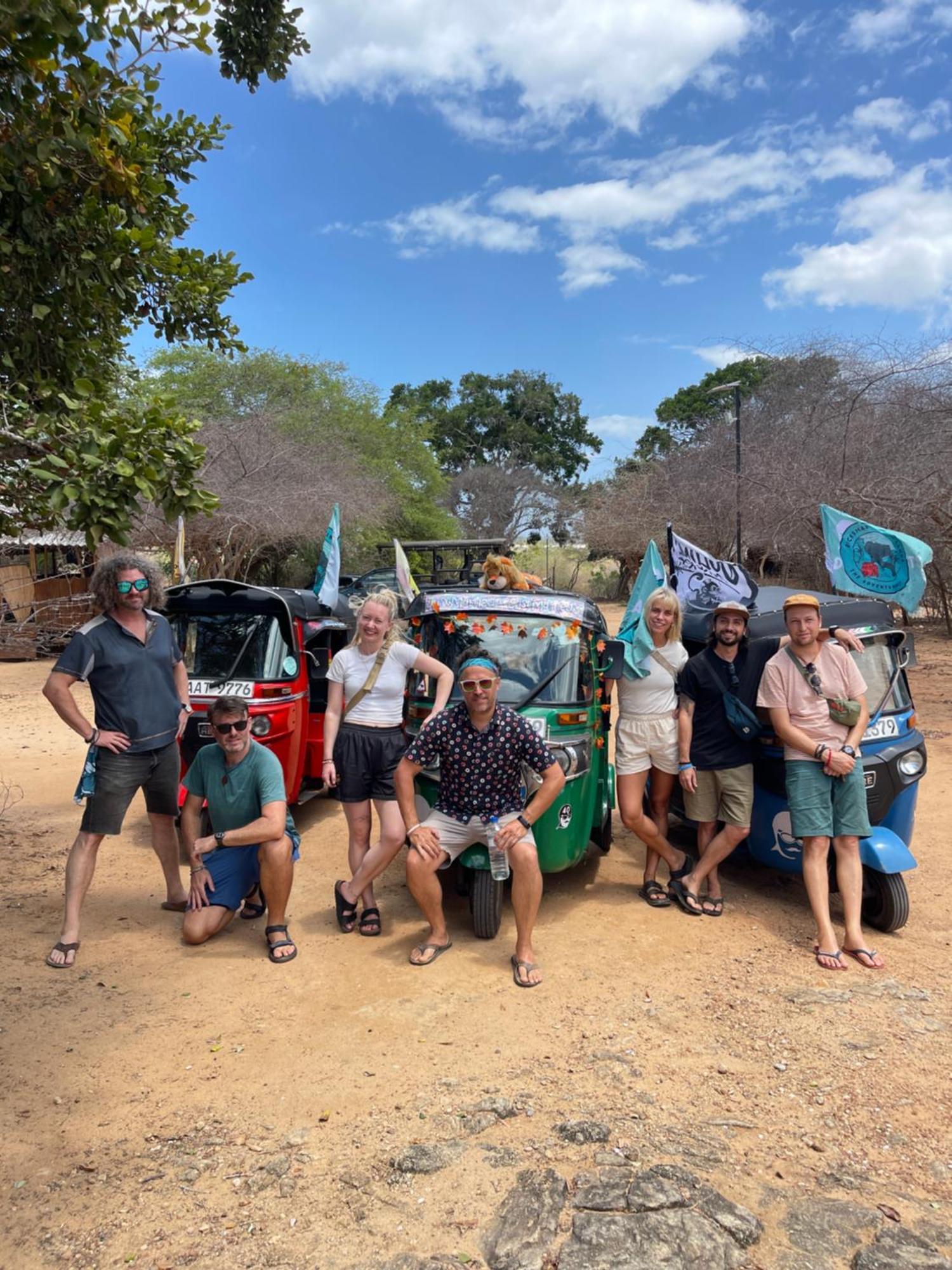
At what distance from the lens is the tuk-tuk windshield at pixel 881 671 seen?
5.45 metres

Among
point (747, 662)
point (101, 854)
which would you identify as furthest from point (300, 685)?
point (747, 662)

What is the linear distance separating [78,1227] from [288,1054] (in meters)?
1.15

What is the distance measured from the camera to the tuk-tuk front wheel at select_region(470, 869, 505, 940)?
498cm

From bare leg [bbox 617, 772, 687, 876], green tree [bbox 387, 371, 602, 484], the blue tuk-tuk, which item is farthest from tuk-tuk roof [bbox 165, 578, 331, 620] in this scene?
green tree [bbox 387, 371, 602, 484]

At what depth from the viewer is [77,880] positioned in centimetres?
473

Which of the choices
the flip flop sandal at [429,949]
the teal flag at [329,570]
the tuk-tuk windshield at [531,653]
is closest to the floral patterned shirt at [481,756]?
the flip flop sandal at [429,949]

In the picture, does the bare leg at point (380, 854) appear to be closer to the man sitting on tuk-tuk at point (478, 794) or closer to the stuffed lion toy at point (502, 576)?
the man sitting on tuk-tuk at point (478, 794)

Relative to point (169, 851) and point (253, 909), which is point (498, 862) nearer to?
point (253, 909)

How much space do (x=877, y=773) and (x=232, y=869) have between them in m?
3.84

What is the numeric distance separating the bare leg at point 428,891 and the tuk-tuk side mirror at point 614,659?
1675mm

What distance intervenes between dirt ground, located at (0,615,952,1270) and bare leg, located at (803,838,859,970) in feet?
0.58

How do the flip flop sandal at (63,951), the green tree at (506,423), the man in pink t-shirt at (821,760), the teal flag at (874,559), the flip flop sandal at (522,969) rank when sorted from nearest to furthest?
the flip flop sandal at (522,969), the flip flop sandal at (63,951), the man in pink t-shirt at (821,760), the teal flag at (874,559), the green tree at (506,423)

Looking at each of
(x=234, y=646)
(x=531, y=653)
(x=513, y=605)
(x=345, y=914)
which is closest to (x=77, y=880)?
(x=345, y=914)

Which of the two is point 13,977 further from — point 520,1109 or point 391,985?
point 520,1109
